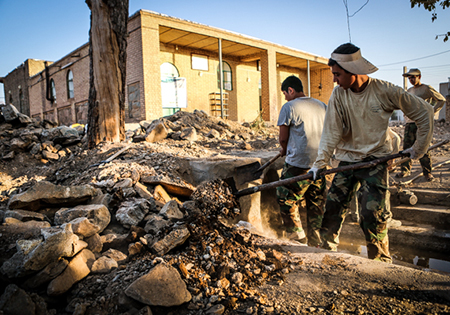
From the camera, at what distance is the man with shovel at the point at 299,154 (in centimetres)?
324

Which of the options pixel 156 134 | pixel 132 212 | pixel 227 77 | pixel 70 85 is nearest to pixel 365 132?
pixel 132 212

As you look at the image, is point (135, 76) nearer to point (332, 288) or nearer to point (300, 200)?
point (300, 200)

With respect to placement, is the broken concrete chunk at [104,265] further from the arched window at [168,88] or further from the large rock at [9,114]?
the arched window at [168,88]

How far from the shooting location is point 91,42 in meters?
5.19

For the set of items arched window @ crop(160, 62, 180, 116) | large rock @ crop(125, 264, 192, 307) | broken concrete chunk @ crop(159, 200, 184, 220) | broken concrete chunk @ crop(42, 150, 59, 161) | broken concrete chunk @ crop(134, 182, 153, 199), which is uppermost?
arched window @ crop(160, 62, 180, 116)

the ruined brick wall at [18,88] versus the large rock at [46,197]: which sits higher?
the ruined brick wall at [18,88]

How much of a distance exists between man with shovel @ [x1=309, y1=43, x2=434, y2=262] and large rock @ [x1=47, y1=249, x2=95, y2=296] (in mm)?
1984

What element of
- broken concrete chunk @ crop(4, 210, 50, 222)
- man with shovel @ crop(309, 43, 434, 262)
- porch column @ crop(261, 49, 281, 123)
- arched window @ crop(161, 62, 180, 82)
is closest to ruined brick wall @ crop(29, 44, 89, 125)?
arched window @ crop(161, 62, 180, 82)

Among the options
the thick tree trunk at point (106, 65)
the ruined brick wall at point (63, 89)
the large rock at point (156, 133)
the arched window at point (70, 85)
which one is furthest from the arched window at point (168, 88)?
the thick tree trunk at point (106, 65)

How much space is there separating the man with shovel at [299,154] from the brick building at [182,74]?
854cm

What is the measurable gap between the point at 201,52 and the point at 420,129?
44.5 feet

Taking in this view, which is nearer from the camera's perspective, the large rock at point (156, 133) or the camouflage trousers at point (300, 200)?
the camouflage trousers at point (300, 200)

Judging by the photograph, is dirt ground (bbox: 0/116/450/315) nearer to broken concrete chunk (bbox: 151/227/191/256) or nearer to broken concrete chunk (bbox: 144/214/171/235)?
broken concrete chunk (bbox: 151/227/191/256)

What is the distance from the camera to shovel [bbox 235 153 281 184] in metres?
4.21
